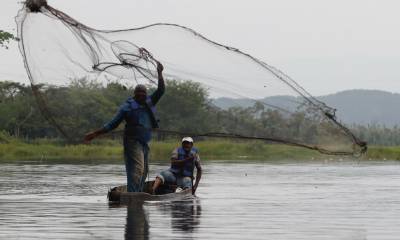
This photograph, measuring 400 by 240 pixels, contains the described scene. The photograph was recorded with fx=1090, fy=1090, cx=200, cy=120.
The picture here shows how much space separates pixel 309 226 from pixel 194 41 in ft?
11.2

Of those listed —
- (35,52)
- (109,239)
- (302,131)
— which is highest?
(35,52)

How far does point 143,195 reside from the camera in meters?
19.1

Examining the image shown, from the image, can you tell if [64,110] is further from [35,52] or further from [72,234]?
[72,234]

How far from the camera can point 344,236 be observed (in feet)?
45.2

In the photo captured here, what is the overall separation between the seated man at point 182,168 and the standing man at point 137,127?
4.25 feet

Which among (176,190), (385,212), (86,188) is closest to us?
(385,212)

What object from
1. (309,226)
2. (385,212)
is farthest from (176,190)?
(309,226)

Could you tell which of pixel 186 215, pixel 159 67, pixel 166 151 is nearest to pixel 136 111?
pixel 159 67

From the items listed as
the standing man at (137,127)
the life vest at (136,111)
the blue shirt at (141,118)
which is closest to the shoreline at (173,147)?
the standing man at (137,127)

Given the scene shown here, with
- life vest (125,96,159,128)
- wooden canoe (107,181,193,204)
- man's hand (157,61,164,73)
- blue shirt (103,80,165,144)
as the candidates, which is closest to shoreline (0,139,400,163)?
wooden canoe (107,181,193,204)

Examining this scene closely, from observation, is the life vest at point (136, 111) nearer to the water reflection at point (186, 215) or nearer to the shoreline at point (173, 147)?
the water reflection at point (186, 215)

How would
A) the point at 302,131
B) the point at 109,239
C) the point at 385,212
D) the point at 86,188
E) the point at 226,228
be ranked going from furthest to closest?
the point at 86,188 → the point at 385,212 → the point at 302,131 → the point at 226,228 → the point at 109,239

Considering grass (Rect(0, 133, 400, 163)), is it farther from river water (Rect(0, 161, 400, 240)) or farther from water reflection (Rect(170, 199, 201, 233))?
water reflection (Rect(170, 199, 201, 233))

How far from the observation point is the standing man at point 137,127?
62.0 feet
